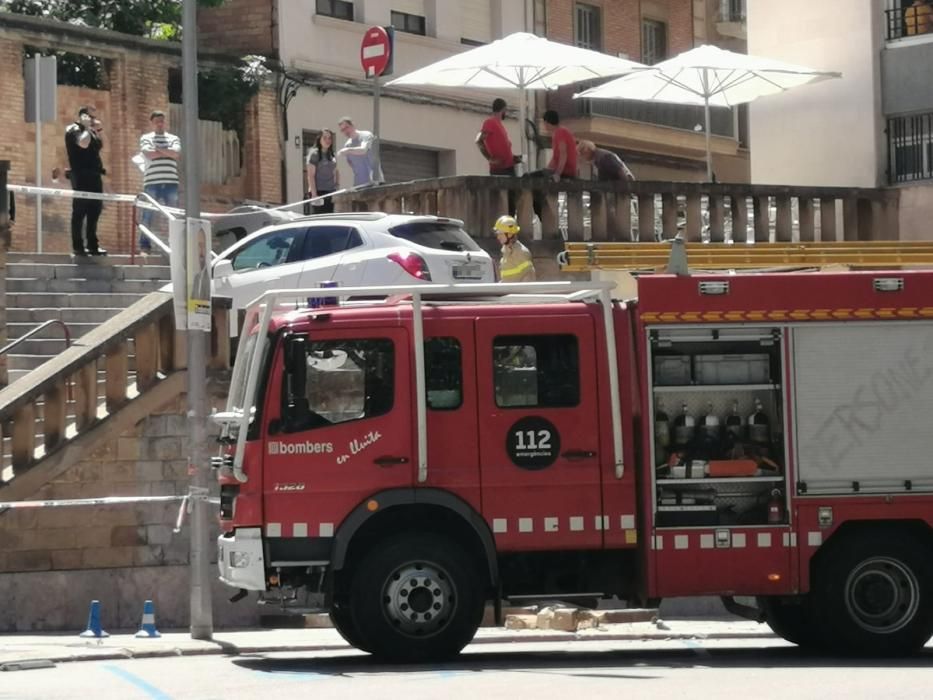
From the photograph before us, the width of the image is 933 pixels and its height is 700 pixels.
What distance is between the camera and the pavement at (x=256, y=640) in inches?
675

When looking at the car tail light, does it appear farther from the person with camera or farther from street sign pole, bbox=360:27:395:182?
street sign pole, bbox=360:27:395:182

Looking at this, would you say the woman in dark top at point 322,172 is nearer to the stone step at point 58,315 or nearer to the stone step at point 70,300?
the stone step at point 70,300

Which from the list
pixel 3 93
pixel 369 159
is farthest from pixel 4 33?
pixel 369 159

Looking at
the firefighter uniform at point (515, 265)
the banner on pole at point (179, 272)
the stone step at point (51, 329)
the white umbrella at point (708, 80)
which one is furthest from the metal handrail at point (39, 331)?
the white umbrella at point (708, 80)

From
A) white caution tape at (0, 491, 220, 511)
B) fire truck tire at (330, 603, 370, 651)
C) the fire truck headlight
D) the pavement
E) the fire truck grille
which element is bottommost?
the pavement

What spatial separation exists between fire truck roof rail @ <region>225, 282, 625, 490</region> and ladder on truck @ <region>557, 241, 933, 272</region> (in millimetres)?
795

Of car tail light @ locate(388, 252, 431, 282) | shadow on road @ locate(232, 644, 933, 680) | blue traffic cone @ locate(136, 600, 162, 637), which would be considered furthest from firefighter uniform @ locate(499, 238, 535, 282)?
shadow on road @ locate(232, 644, 933, 680)

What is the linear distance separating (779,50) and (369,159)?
21.6 feet

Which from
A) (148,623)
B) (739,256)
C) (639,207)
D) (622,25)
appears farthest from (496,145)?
(622,25)

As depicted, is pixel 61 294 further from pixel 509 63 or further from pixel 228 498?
pixel 228 498

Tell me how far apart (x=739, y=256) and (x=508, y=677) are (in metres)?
3.95

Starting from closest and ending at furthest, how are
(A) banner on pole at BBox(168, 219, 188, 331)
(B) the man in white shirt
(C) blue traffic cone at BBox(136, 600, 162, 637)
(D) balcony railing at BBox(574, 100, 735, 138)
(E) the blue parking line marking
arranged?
1. (E) the blue parking line marking
2. (A) banner on pole at BBox(168, 219, 188, 331)
3. (C) blue traffic cone at BBox(136, 600, 162, 637)
4. (B) the man in white shirt
5. (D) balcony railing at BBox(574, 100, 735, 138)

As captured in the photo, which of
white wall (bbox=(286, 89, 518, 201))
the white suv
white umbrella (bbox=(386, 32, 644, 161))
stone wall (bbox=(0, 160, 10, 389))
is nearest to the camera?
the white suv

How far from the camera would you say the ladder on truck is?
16.5 meters
